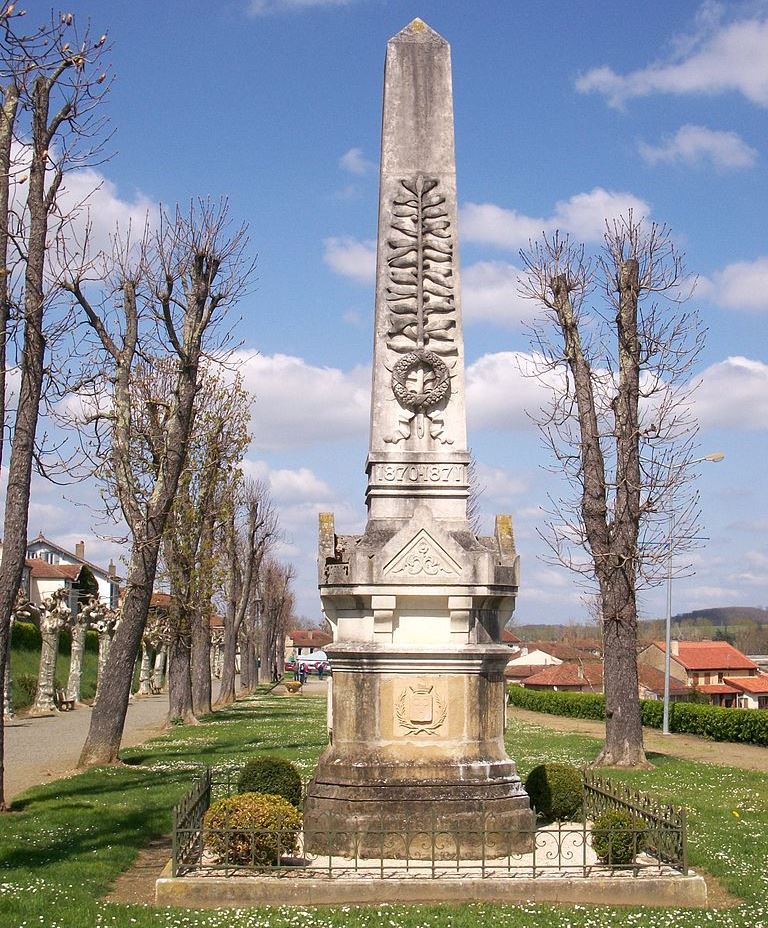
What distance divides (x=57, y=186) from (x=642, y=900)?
1341 cm

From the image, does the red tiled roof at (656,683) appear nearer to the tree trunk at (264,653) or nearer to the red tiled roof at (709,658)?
the red tiled roof at (709,658)

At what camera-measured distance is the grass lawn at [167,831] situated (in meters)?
9.30

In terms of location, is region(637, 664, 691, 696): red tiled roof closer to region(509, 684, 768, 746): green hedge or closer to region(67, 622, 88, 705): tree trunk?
region(509, 684, 768, 746): green hedge

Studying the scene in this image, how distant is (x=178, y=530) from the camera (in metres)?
34.3

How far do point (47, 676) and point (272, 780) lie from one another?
2832 cm

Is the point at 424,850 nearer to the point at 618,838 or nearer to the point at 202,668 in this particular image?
the point at 618,838

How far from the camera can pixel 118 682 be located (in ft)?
67.8

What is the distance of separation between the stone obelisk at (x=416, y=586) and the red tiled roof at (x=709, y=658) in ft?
225

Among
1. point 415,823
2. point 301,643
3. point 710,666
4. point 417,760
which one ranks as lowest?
point 301,643

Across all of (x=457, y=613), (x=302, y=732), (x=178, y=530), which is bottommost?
(x=302, y=732)

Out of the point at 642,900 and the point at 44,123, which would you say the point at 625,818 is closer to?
the point at 642,900

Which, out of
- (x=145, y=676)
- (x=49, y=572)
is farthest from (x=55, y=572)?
(x=145, y=676)

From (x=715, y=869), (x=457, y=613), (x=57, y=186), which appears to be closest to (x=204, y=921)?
(x=457, y=613)

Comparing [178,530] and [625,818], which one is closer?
[625,818]
